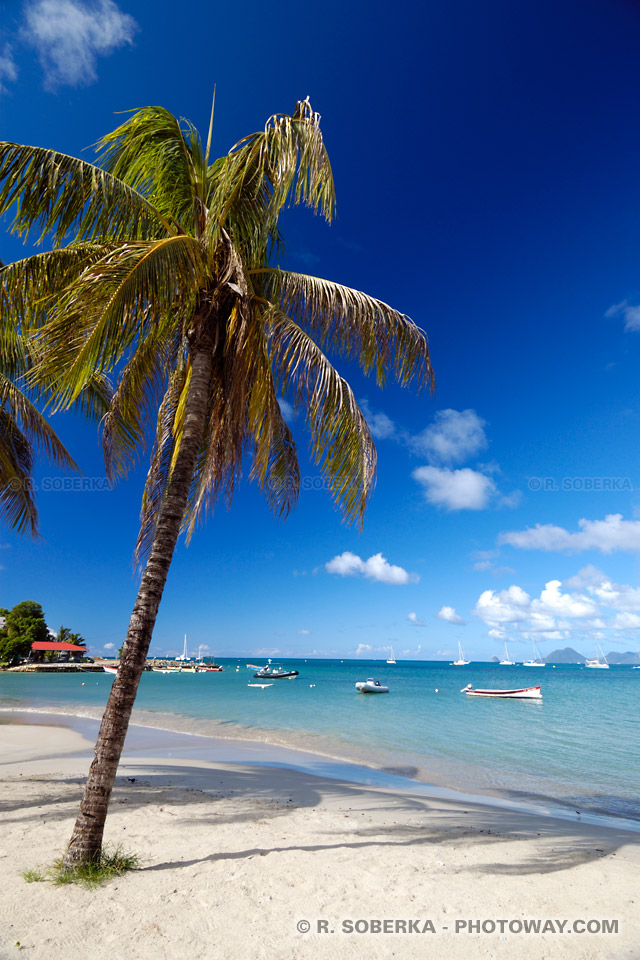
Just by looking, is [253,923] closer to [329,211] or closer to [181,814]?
[181,814]

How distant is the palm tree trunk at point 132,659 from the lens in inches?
172

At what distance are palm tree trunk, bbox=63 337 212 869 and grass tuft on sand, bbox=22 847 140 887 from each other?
6 centimetres

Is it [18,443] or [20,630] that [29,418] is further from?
[20,630]

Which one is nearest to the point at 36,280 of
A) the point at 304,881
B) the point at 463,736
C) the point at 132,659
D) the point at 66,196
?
the point at 66,196

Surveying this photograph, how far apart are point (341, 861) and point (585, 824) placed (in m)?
6.27

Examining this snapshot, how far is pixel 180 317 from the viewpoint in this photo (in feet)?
20.8

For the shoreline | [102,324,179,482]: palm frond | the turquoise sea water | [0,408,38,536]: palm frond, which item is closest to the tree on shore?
the turquoise sea water

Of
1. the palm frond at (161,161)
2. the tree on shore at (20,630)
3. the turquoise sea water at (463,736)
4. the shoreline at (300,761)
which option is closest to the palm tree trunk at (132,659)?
the palm frond at (161,161)

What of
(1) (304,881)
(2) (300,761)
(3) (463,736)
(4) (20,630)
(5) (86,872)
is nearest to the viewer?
(5) (86,872)

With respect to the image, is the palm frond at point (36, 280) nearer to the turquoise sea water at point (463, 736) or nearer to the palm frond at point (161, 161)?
the palm frond at point (161, 161)

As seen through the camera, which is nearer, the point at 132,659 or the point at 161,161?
the point at 132,659

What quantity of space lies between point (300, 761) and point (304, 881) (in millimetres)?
10728

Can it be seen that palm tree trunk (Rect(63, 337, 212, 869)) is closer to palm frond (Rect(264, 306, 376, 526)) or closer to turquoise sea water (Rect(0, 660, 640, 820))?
palm frond (Rect(264, 306, 376, 526))

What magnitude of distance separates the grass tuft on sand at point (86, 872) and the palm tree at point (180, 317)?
0.09 metres
